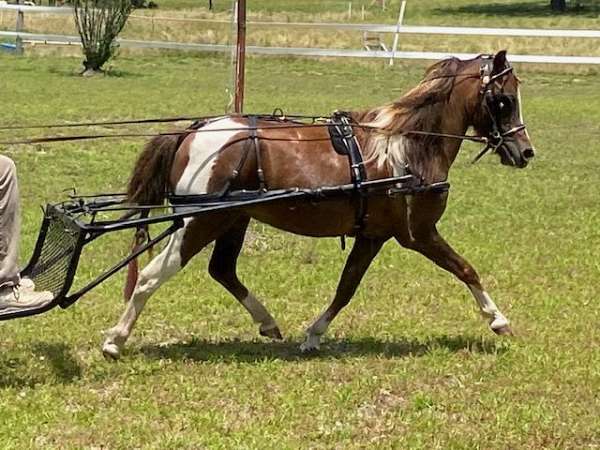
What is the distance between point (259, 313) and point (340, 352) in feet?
2.00

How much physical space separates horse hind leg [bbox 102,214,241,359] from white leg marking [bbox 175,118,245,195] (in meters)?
0.20

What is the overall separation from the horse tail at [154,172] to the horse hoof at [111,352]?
536 millimetres

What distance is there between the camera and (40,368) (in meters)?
6.38

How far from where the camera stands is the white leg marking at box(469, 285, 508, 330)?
6.91m

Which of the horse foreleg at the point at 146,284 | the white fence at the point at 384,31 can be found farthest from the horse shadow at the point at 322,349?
the white fence at the point at 384,31

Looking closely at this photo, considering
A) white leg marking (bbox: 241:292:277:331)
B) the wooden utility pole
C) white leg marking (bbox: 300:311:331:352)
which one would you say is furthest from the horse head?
the wooden utility pole

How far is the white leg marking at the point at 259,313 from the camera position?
7121 mm

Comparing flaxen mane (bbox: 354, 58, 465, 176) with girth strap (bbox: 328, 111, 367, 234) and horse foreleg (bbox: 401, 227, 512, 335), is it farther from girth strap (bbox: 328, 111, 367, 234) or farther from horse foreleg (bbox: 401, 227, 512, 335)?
horse foreleg (bbox: 401, 227, 512, 335)

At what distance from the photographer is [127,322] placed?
21.5ft

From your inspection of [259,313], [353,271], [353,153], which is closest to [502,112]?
[353,153]

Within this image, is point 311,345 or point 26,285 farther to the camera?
point 311,345

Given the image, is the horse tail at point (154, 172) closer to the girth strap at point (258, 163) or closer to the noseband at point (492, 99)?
the girth strap at point (258, 163)

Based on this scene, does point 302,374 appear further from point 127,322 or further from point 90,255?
point 90,255

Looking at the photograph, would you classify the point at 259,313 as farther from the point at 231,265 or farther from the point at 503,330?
the point at 503,330
